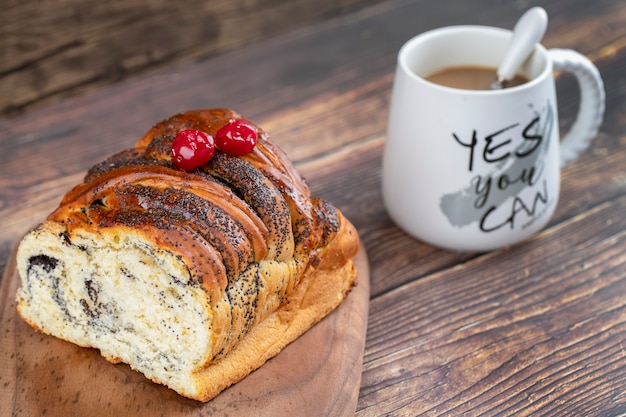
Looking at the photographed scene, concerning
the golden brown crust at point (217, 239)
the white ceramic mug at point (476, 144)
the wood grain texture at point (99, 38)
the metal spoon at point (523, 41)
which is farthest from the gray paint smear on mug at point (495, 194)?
the wood grain texture at point (99, 38)

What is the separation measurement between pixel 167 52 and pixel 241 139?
5.59 feet

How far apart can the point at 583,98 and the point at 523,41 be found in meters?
0.27

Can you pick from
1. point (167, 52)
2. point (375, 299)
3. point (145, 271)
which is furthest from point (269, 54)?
point (145, 271)

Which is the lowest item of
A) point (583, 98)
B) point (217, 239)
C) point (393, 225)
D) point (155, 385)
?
point (393, 225)

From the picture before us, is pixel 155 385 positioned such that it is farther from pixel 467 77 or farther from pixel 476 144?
pixel 467 77

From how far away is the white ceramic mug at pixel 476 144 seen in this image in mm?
1758

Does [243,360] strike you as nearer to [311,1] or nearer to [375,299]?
[375,299]

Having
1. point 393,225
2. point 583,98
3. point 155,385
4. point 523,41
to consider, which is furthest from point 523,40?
point 155,385

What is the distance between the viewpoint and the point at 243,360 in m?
1.57

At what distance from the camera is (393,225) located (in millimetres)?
2102

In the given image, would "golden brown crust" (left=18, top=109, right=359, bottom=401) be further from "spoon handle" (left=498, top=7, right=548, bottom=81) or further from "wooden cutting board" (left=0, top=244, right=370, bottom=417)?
"spoon handle" (left=498, top=7, right=548, bottom=81)

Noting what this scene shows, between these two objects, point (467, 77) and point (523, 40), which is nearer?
point (523, 40)

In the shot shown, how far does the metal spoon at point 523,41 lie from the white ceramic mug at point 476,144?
2.1 inches

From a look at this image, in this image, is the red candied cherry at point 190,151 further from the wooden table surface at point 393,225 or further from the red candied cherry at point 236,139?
the wooden table surface at point 393,225
